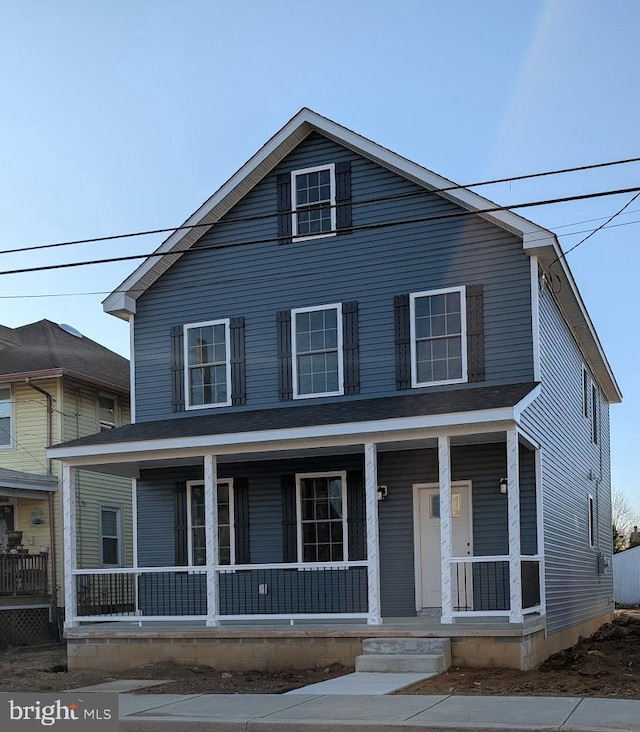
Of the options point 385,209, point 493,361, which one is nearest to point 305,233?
point 385,209

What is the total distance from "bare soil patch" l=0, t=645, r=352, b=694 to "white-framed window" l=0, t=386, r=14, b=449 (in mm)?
9118

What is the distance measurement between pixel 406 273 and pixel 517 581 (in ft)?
18.5

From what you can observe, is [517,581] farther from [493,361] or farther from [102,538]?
[102,538]

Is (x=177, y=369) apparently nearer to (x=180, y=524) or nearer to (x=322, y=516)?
(x=180, y=524)

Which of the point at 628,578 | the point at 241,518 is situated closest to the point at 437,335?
the point at 241,518

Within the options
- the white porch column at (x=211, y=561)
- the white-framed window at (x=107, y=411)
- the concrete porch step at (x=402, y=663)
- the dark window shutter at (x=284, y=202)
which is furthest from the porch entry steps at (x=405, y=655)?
the white-framed window at (x=107, y=411)

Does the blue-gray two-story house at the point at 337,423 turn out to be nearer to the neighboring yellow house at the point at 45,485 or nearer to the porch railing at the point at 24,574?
the porch railing at the point at 24,574

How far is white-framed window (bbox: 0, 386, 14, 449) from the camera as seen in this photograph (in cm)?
2517

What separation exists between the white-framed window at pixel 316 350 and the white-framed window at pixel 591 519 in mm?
8001

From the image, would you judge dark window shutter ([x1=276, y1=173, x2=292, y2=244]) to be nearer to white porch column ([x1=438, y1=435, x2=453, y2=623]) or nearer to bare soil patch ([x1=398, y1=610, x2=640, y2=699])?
white porch column ([x1=438, y1=435, x2=453, y2=623])

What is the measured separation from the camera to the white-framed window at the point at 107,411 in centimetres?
2630

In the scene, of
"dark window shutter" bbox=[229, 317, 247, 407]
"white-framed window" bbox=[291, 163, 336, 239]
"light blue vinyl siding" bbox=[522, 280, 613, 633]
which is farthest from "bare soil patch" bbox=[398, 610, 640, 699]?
"white-framed window" bbox=[291, 163, 336, 239]

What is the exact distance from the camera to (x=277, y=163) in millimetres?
18547

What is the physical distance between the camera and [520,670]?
538 inches
